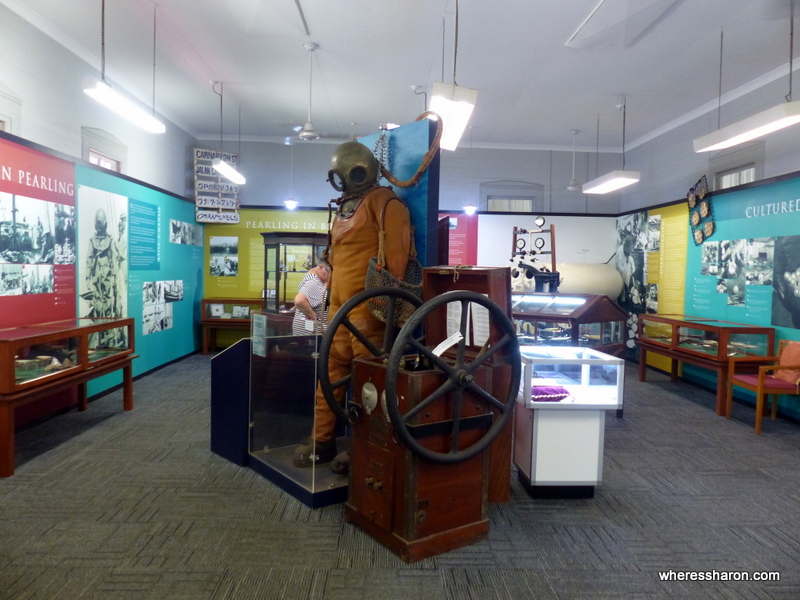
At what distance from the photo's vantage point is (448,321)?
2705 millimetres

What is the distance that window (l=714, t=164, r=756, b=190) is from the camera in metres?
5.86

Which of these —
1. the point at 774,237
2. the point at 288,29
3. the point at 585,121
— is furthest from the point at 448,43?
the point at 774,237

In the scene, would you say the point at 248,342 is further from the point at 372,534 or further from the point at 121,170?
the point at 121,170

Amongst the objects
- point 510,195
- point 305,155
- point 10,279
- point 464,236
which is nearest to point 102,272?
point 10,279

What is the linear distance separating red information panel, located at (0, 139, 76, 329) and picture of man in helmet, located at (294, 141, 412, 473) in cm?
277

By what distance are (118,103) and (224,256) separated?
4.35 meters

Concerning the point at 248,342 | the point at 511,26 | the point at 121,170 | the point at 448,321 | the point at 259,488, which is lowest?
the point at 259,488

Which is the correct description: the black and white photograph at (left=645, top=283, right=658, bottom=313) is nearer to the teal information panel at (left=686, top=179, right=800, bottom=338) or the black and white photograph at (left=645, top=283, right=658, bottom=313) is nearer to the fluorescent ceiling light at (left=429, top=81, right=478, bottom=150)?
the teal information panel at (left=686, top=179, right=800, bottom=338)

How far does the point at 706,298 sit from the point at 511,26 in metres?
4.13

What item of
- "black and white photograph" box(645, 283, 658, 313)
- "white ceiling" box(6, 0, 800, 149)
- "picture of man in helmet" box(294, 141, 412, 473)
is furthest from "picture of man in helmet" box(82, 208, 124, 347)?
"black and white photograph" box(645, 283, 658, 313)

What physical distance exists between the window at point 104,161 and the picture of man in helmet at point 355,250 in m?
3.73

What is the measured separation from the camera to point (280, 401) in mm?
3412

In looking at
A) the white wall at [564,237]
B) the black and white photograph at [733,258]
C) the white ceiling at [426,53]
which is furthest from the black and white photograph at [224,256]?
the black and white photograph at [733,258]

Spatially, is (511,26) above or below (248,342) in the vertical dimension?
above
